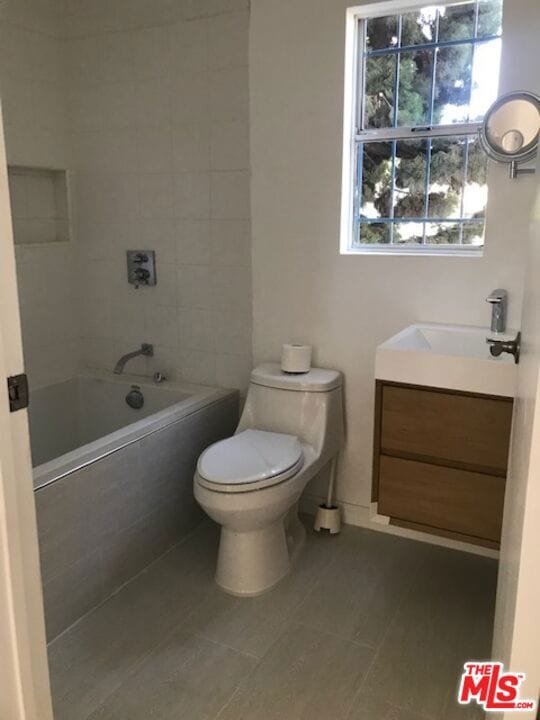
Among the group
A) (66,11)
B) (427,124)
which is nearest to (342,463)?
(427,124)

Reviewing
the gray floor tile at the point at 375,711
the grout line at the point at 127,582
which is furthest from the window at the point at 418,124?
the gray floor tile at the point at 375,711

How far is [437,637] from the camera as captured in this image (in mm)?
1979

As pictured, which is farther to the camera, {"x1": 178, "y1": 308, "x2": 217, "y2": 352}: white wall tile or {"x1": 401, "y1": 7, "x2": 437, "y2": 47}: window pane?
{"x1": 178, "y1": 308, "x2": 217, "y2": 352}: white wall tile

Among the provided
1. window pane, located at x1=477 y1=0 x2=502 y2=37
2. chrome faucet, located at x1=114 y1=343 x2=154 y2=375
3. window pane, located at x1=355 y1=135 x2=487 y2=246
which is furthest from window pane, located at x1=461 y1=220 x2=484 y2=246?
chrome faucet, located at x1=114 y1=343 x2=154 y2=375

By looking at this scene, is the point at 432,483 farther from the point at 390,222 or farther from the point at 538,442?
the point at 538,442

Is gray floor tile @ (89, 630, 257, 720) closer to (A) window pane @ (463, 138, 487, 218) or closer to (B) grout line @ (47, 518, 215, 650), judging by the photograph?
(B) grout line @ (47, 518, 215, 650)

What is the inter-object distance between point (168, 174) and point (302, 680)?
2.07 m

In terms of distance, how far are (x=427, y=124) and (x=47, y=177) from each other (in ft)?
5.75

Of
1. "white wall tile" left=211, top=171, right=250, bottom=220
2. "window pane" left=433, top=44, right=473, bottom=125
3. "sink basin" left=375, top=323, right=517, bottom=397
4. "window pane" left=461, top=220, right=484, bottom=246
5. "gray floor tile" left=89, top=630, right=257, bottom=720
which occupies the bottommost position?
"gray floor tile" left=89, top=630, right=257, bottom=720

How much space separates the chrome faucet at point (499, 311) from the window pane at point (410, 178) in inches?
18.9

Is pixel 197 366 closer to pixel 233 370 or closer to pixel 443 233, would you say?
pixel 233 370

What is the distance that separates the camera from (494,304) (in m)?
2.19

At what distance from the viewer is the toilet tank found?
2465 millimetres

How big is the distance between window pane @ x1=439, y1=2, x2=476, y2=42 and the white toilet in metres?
1.35
